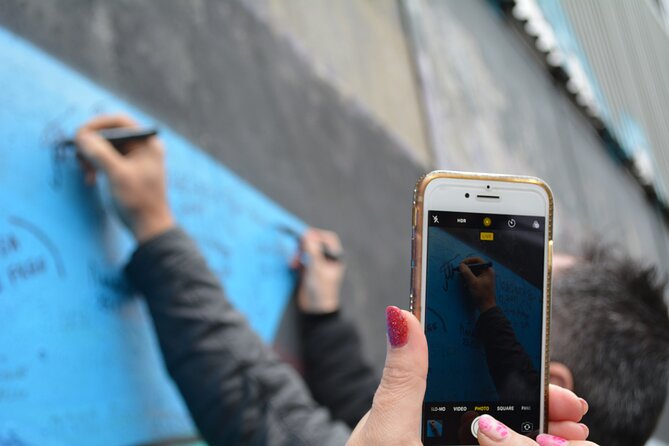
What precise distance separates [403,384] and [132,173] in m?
0.67

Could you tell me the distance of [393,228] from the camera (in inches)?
72.5

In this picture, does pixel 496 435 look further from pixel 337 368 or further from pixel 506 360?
pixel 337 368

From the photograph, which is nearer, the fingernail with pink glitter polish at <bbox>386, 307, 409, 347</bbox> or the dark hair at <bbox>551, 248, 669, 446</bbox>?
the fingernail with pink glitter polish at <bbox>386, 307, 409, 347</bbox>

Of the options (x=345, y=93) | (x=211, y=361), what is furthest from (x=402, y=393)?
(x=345, y=93)

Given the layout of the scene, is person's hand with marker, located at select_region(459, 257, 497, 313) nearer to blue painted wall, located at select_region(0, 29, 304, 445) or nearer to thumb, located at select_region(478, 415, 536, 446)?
thumb, located at select_region(478, 415, 536, 446)

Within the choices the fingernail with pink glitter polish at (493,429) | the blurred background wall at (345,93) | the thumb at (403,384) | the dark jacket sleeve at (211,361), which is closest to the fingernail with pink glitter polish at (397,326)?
the thumb at (403,384)

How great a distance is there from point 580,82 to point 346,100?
338 cm

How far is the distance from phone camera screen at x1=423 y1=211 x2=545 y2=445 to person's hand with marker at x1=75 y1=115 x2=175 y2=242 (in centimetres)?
56

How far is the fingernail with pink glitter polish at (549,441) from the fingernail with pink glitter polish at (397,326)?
177mm

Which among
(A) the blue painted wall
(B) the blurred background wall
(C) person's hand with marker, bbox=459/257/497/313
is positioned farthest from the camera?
(B) the blurred background wall

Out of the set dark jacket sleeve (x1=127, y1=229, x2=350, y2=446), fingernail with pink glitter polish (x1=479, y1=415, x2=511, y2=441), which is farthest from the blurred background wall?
fingernail with pink glitter polish (x1=479, y1=415, x2=511, y2=441)

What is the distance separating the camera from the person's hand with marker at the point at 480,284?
2.07ft

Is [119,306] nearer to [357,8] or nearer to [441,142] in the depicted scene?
[357,8]

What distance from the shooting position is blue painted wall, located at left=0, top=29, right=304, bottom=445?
933 millimetres
